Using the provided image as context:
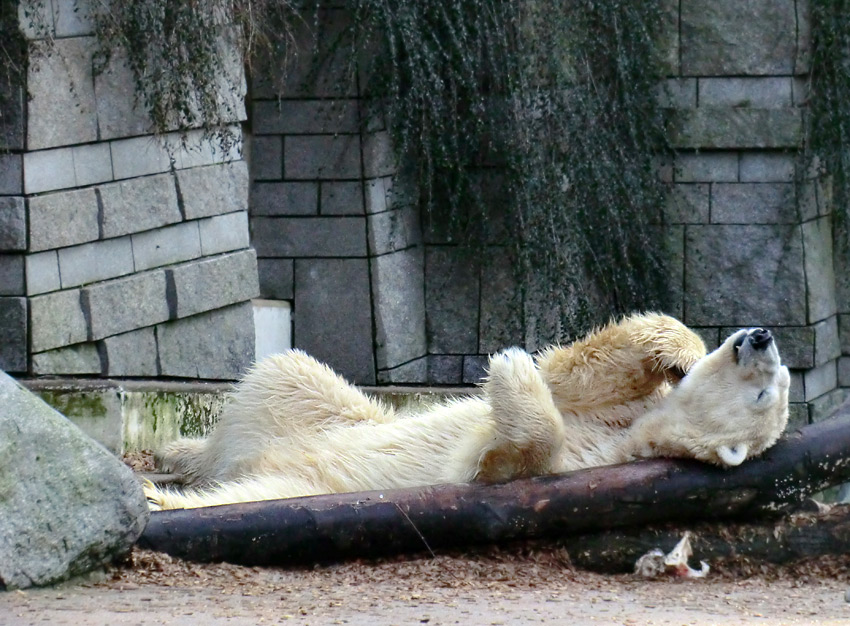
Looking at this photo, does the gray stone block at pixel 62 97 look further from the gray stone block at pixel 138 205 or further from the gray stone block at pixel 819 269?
the gray stone block at pixel 819 269

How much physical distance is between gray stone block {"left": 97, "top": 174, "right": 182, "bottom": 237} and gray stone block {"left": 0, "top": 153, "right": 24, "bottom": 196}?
375 mm

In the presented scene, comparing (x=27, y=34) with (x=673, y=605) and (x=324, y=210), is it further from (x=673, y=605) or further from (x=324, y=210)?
(x=673, y=605)

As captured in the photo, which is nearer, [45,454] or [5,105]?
[45,454]

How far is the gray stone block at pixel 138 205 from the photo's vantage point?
4.77 m

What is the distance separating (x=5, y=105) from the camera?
4.39 meters

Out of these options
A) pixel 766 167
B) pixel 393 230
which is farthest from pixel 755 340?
pixel 766 167

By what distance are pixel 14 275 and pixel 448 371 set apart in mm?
2636

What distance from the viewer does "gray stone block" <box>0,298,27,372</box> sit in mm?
4406

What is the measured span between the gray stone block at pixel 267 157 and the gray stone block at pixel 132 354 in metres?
1.39

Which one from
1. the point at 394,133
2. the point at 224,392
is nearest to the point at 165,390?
the point at 224,392

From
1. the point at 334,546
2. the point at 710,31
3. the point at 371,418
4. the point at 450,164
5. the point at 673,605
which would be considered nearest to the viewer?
the point at 673,605

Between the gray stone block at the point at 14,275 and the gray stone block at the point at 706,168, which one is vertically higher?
the gray stone block at the point at 706,168

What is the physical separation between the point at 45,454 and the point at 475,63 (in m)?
3.77

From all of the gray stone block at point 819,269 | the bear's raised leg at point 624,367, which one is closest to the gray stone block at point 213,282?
the bear's raised leg at point 624,367
